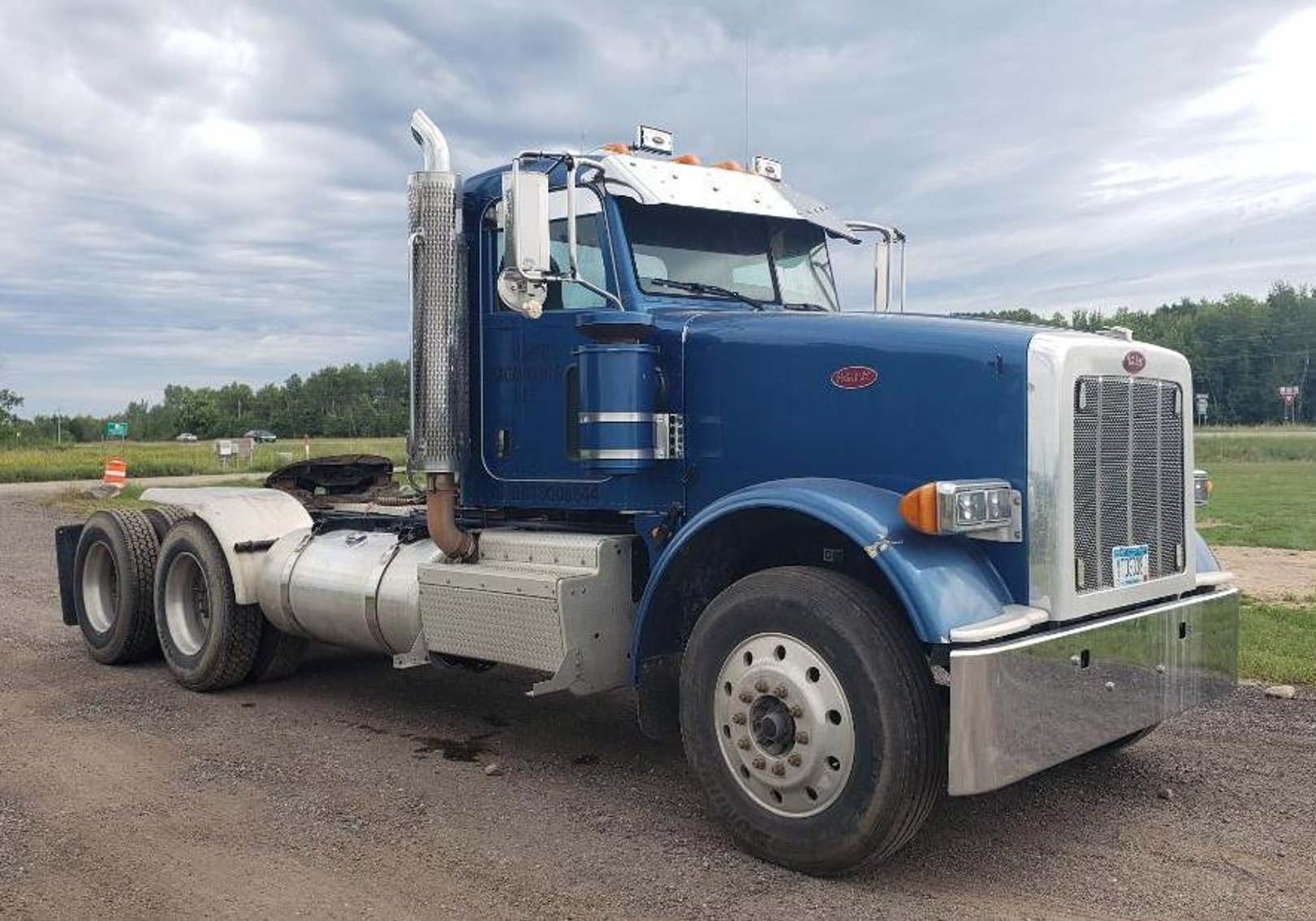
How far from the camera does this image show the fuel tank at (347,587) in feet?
21.7

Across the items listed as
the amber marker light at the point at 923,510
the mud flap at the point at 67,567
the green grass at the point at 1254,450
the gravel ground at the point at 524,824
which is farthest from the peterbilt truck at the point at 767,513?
the green grass at the point at 1254,450

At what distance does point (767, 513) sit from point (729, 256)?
6.19 feet

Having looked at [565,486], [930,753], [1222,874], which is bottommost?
A: [1222,874]

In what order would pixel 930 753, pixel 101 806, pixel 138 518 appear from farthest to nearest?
pixel 138 518 < pixel 101 806 < pixel 930 753

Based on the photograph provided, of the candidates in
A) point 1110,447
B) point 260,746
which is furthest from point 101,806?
point 1110,447

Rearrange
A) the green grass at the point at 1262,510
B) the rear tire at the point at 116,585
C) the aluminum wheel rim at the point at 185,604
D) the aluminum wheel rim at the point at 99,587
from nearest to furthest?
the aluminum wheel rim at the point at 185,604, the rear tire at the point at 116,585, the aluminum wheel rim at the point at 99,587, the green grass at the point at 1262,510

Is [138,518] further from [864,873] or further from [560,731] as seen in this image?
[864,873]

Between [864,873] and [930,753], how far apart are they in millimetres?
578

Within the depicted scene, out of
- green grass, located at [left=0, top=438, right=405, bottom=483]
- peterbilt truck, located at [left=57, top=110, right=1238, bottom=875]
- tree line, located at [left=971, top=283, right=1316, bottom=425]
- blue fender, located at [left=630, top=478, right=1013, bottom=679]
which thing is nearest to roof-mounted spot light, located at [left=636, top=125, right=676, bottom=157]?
peterbilt truck, located at [left=57, top=110, right=1238, bottom=875]

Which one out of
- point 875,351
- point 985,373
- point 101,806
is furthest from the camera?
point 101,806

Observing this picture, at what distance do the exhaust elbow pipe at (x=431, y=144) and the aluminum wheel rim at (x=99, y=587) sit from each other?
4565 millimetres

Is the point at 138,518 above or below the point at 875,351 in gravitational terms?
below

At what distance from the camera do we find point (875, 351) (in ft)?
16.4

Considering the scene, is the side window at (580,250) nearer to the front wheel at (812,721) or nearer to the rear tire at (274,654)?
the front wheel at (812,721)
